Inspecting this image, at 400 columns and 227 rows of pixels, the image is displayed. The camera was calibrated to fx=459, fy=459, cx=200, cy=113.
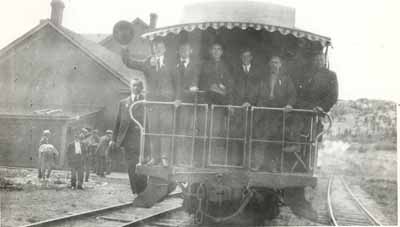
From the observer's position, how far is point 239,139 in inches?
216

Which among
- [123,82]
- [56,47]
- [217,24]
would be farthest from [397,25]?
[56,47]

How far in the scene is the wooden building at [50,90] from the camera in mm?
16406

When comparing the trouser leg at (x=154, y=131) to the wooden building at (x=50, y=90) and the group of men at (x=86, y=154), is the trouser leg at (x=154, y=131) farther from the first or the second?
the wooden building at (x=50, y=90)

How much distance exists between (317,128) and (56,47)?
14031 millimetres

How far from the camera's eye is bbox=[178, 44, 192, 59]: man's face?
593 cm

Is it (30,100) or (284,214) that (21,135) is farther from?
(284,214)

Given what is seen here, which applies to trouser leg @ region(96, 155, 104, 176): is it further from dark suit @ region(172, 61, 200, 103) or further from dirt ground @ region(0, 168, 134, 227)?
dark suit @ region(172, 61, 200, 103)

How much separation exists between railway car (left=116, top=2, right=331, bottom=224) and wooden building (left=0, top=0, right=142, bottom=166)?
11.5 meters

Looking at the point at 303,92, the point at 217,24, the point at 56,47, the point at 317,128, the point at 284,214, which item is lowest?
the point at 284,214

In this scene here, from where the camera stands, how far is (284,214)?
307 inches

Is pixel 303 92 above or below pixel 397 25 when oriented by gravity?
below

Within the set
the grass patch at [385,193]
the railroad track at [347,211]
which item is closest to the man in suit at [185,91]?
the railroad track at [347,211]

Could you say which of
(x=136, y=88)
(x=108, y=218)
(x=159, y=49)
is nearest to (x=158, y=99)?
(x=159, y=49)

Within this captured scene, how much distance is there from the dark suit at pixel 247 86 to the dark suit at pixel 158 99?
86 cm
